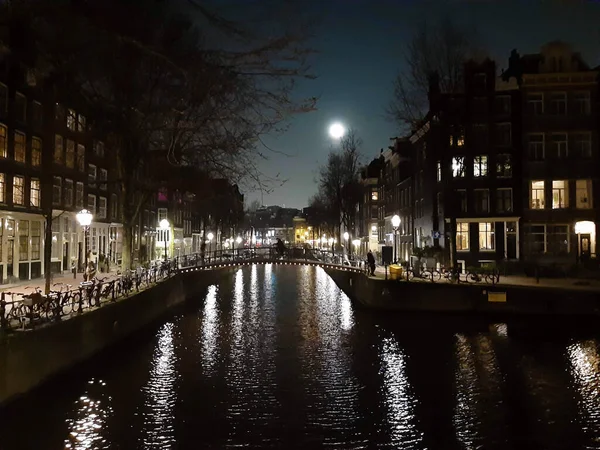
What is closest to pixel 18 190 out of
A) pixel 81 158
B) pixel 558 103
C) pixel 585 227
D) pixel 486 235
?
pixel 81 158

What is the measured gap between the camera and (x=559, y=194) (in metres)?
41.5

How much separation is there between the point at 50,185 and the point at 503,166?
30400mm

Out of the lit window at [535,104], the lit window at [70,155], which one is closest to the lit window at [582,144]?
the lit window at [535,104]

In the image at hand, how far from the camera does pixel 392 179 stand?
61.6 metres

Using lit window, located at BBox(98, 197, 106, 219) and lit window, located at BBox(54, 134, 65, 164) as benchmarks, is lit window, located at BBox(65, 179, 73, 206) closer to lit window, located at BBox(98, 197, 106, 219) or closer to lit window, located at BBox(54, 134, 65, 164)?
lit window, located at BBox(54, 134, 65, 164)

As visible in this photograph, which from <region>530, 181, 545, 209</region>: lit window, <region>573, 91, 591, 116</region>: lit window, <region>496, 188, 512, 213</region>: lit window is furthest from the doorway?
<region>573, 91, 591, 116</region>: lit window

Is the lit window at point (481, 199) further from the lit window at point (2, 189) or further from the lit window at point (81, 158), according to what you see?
the lit window at point (2, 189)

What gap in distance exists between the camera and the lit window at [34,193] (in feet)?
A: 112

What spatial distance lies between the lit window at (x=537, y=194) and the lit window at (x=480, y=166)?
11.6 feet

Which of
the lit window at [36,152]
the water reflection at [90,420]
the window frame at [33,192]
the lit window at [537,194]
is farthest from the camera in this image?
the lit window at [537,194]

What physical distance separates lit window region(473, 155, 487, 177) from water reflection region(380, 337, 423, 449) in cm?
2290

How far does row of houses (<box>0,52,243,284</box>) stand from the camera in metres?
30.7

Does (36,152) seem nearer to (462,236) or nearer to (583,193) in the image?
(462,236)

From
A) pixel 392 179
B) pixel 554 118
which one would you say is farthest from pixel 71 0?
pixel 392 179
